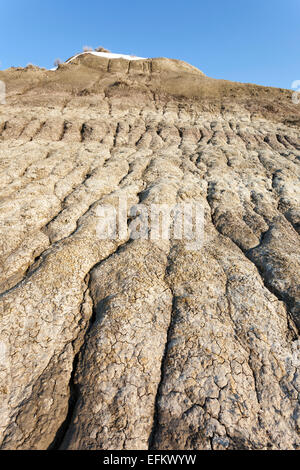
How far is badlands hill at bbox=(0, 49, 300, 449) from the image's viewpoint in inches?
165

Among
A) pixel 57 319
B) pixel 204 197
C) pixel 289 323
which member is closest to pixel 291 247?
pixel 289 323

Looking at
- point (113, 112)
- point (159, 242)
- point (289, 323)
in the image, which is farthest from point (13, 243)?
point (113, 112)

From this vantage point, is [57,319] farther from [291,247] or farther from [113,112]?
[113,112]

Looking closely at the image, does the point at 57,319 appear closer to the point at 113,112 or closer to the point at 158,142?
the point at 158,142

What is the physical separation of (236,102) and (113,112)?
14.3 metres

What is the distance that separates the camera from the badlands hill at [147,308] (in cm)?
419

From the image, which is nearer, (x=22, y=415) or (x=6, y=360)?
(x=22, y=415)

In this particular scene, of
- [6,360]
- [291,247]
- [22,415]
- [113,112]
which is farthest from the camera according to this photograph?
[113,112]

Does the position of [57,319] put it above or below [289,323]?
below

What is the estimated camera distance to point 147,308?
Answer: 6.05 m

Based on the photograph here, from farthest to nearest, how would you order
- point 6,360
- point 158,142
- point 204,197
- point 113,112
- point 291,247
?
point 113,112
point 158,142
point 204,197
point 291,247
point 6,360

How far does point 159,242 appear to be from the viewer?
337 inches

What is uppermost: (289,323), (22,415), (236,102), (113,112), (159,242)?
(236,102)

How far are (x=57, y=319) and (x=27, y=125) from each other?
62.0ft
